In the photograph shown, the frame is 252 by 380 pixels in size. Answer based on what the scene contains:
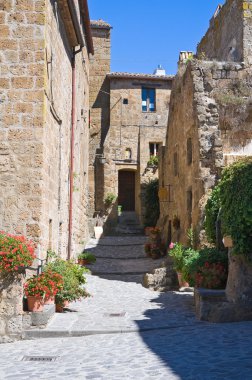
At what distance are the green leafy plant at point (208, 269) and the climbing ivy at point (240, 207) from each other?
1.16 metres

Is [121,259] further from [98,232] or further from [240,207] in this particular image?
[240,207]

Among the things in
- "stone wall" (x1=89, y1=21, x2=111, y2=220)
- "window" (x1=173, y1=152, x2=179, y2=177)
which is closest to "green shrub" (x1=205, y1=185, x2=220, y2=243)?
"window" (x1=173, y1=152, x2=179, y2=177)

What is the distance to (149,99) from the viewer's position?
28.8 meters

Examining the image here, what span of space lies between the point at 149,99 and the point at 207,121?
14.4 metres

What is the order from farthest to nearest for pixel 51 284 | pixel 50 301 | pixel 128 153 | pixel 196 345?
pixel 128 153 → pixel 50 301 → pixel 51 284 → pixel 196 345

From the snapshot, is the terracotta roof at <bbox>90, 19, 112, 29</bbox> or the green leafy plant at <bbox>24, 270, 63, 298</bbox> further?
the terracotta roof at <bbox>90, 19, 112, 29</bbox>

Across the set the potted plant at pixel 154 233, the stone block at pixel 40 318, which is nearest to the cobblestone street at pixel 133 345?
the stone block at pixel 40 318

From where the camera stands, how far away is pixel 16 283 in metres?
8.11

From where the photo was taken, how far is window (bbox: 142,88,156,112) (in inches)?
1133

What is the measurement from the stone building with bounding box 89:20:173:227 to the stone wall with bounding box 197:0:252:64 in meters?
7.29

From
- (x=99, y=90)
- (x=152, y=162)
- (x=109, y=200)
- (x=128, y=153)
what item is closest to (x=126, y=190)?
(x=128, y=153)

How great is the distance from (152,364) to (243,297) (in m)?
3.35

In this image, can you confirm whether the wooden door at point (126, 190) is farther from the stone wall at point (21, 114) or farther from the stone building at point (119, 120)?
the stone wall at point (21, 114)

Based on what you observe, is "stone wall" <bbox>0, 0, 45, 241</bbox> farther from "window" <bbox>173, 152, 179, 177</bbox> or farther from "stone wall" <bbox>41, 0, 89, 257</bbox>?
"window" <bbox>173, 152, 179, 177</bbox>
